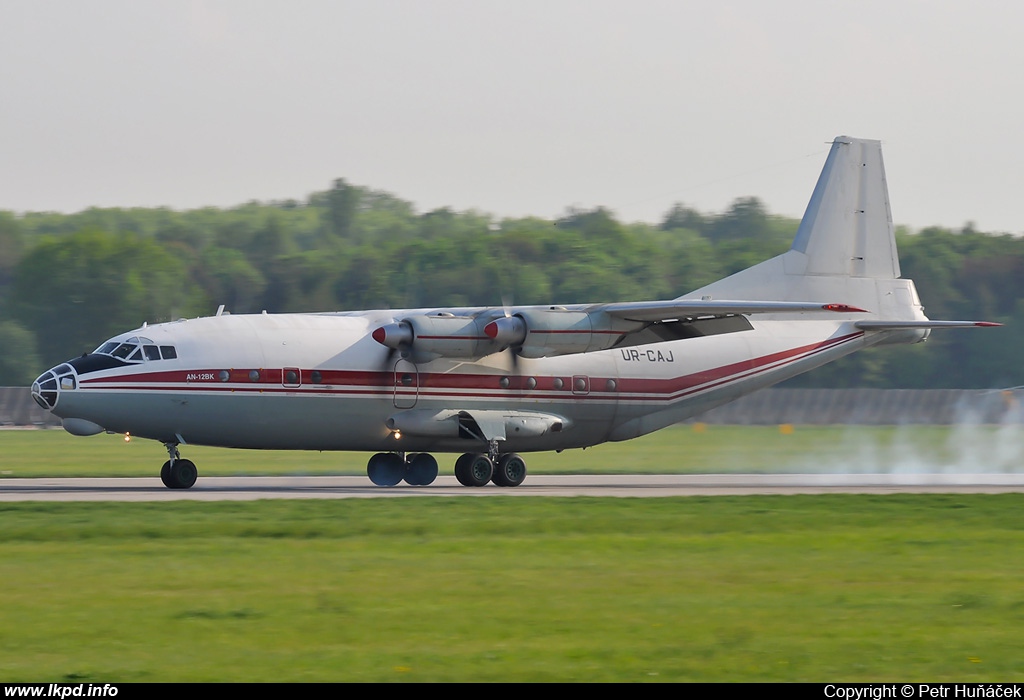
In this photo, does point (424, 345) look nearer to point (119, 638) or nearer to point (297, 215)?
point (119, 638)

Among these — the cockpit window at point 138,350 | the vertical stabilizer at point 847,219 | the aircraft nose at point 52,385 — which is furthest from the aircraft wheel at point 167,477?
the vertical stabilizer at point 847,219

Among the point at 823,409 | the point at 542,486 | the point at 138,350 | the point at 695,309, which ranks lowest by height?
the point at 542,486

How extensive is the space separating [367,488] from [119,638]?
16.1 m

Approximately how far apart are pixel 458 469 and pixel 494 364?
97.0 inches

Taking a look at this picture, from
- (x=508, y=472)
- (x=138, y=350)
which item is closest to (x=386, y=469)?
(x=508, y=472)

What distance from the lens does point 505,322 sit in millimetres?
26297

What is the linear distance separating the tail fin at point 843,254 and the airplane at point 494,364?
0.04 metres

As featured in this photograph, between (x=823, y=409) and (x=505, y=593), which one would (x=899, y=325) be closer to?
(x=505, y=593)

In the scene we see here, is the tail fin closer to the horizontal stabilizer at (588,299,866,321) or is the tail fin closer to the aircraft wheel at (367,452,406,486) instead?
the horizontal stabilizer at (588,299,866,321)

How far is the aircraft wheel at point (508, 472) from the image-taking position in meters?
27.6

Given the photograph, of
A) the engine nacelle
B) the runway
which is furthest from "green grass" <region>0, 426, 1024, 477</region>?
the engine nacelle

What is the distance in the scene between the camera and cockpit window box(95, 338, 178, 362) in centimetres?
2467

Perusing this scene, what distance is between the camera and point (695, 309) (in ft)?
85.2
